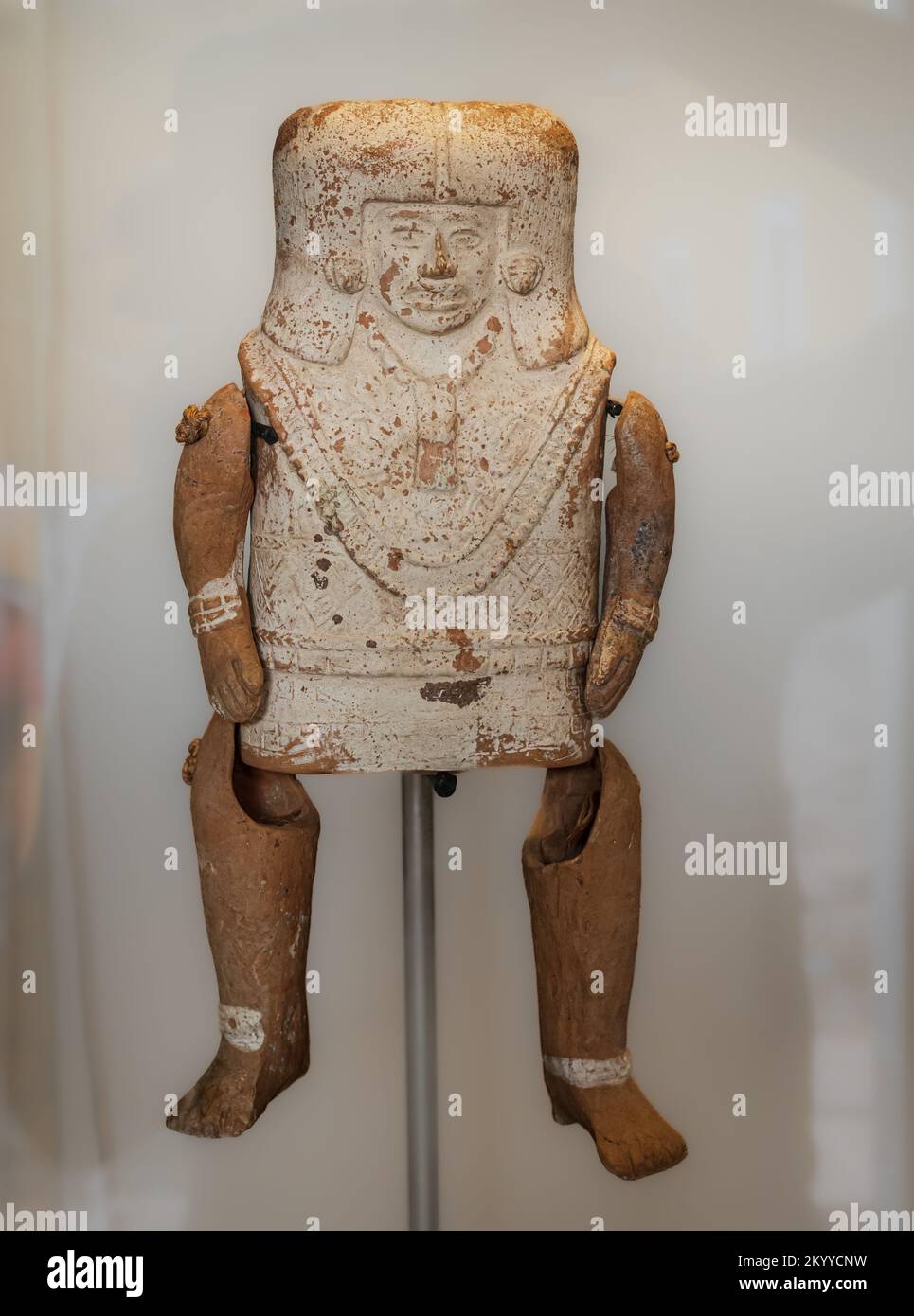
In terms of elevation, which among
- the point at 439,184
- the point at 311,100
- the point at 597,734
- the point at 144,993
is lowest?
the point at 144,993

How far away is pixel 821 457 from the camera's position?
3.27 metres

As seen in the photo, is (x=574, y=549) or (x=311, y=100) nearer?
(x=574, y=549)

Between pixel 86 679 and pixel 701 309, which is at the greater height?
pixel 701 309

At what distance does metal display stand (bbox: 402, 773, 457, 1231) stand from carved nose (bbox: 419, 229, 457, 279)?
91cm

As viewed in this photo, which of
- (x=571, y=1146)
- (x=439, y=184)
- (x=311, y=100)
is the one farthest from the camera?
(x=571, y=1146)

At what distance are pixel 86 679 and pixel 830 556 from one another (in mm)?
1518

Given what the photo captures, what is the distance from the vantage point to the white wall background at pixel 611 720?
3158 millimetres

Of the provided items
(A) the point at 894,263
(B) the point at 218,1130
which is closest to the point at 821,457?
(A) the point at 894,263

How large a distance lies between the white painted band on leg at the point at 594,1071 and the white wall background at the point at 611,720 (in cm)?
68

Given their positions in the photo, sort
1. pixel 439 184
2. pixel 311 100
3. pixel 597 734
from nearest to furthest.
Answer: pixel 439 184 → pixel 597 734 → pixel 311 100

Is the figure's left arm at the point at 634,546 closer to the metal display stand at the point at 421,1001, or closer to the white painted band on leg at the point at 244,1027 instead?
the metal display stand at the point at 421,1001

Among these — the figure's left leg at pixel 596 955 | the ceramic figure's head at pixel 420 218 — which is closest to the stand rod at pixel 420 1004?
the figure's left leg at pixel 596 955

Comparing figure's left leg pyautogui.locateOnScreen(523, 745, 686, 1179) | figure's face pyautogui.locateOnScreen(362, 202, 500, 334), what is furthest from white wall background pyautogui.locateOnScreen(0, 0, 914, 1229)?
figure's face pyautogui.locateOnScreen(362, 202, 500, 334)
